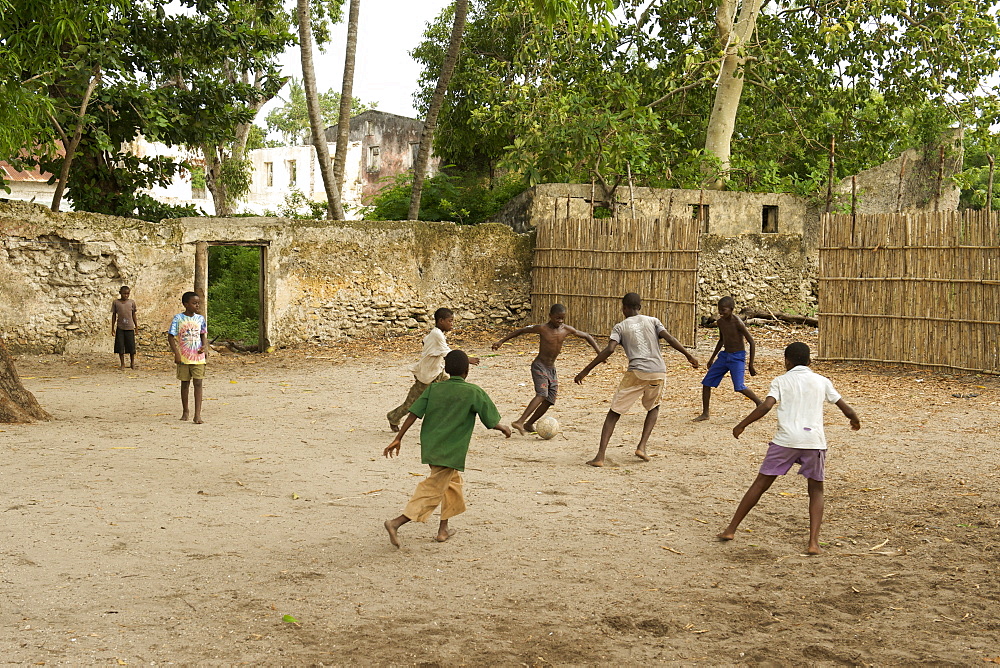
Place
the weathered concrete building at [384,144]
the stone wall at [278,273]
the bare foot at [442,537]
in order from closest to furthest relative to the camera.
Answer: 1. the bare foot at [442,537]
2. the stone wall at [278,273]
3. the weathered concrete building at [384,144]

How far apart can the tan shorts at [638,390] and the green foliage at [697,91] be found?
10.8m

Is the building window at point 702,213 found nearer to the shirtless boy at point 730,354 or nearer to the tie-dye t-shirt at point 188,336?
the shirtless boy at point 730,354

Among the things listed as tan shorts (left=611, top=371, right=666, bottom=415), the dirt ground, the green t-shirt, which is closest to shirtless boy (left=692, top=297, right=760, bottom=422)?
the dirt ground

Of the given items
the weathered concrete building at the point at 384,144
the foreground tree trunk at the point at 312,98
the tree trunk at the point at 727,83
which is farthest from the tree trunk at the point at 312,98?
the weathered concrete building at the point at 384,144

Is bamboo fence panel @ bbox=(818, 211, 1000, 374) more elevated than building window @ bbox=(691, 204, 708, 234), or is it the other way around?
building window @ bbox=(691, 204, 708, 234)

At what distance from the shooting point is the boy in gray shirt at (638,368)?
766 cm

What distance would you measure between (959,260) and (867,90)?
11579mm

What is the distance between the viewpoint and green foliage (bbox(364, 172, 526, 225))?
20.6 m

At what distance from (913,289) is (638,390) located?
648 cm

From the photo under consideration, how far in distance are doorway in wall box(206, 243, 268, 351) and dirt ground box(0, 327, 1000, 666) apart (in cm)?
1028

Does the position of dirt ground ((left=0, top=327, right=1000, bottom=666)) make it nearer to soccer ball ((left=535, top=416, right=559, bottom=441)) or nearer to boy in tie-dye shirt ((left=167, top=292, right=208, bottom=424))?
soccer ball ((left=535, top=416, right=559, bottom=441))

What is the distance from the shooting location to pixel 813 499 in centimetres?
545

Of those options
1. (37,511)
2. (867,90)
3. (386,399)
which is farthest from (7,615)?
(867,90)

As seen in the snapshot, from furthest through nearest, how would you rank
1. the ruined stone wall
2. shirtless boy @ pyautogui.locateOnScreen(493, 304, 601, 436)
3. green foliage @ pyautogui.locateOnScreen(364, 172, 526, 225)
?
green foliage @ pyautogui.locateOnScreen(364, 172, 526, 225) → the ruined stone wall → shirtless boy @ pyautogui.locateOnScreen(493, 304, 601, 436)
